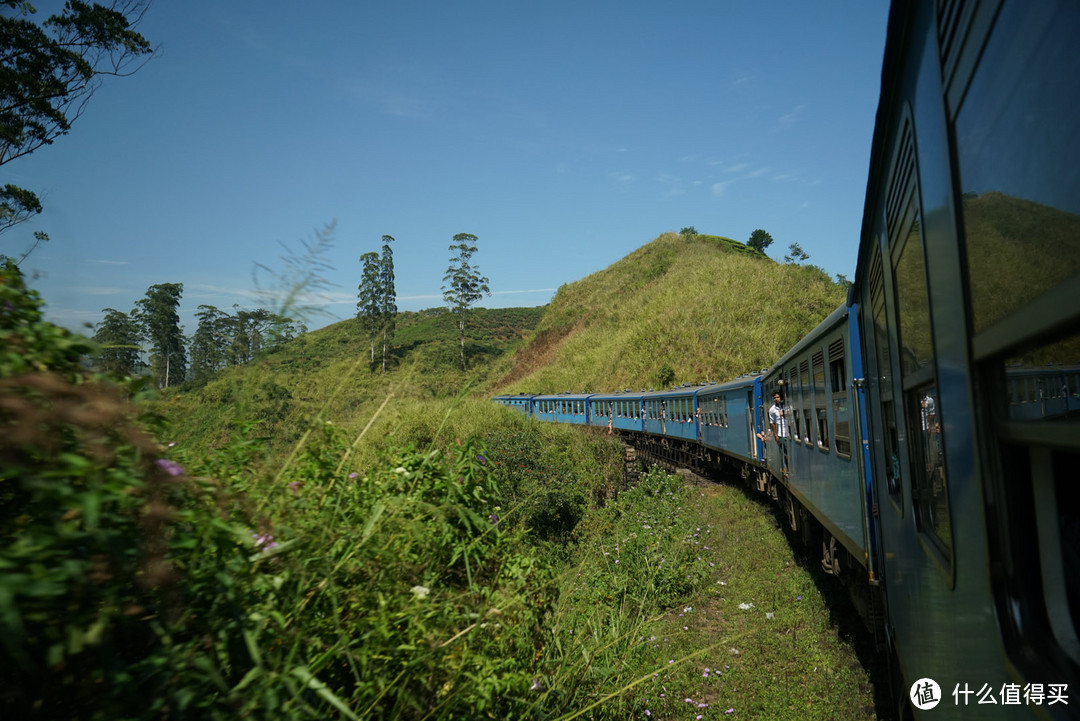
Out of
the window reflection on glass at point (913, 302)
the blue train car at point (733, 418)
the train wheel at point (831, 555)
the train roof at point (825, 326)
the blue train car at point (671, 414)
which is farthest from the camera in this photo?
the blue train car at point (671, 414)

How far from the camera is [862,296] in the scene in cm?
525

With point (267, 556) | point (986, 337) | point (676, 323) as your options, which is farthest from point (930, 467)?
point (676, 323)

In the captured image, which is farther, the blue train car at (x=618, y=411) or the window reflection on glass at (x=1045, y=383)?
the blue train car at (x=618, y=411)

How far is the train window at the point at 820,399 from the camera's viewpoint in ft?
23.0

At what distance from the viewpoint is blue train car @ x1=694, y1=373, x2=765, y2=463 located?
529 inches

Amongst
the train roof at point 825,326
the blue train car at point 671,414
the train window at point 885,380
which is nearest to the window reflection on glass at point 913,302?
the train window at point 885,380

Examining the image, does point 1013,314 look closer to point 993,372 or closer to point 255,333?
point 993,372

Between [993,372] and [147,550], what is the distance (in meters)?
1.81

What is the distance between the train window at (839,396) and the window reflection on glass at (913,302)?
298cm

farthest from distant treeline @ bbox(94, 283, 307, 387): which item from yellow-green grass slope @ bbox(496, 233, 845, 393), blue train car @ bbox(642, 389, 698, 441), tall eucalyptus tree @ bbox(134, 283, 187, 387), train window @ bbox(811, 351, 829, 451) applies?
yellow-green grass slope @ bbox(496, 233, 845, 393)

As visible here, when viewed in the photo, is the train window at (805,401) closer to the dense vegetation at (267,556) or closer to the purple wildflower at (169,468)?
the dense vegetation at (267,556)

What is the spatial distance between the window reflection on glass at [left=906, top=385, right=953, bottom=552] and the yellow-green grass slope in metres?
36.0

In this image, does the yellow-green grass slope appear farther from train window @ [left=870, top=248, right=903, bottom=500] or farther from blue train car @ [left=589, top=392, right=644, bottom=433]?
train window @ [left=870, top=248, right=903, bottom=500]

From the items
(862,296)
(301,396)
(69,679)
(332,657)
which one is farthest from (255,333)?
(862,296)
